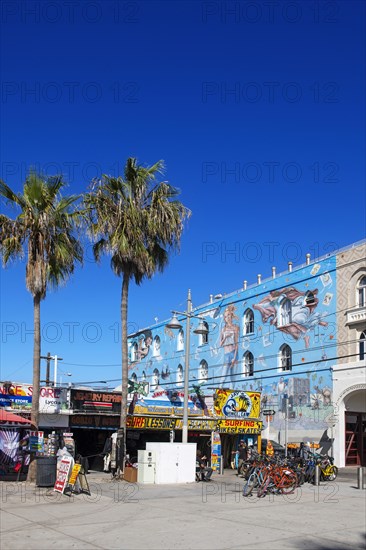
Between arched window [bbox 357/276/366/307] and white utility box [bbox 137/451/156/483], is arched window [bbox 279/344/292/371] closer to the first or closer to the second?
arched window [bbox 357/276/366/307]

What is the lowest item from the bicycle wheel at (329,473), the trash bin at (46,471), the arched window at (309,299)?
the bicycle wheel at (329,473)

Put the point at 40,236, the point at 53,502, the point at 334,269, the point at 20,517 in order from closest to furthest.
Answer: the point at 20,517, the point at 53,502, the point at 40,236, the point at 334,269

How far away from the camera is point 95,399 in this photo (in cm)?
2684

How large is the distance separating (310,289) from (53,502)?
27764 millimetres

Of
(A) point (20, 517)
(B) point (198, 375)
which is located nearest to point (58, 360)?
(B) point (198, 375)

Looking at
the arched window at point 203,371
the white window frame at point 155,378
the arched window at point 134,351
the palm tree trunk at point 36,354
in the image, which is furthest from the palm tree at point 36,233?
the arched window at point 134,351

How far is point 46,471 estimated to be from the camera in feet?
59.5

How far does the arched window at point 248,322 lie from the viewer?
46.3 m

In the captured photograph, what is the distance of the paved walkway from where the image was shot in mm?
10875

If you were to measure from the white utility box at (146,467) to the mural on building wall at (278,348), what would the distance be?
701cm

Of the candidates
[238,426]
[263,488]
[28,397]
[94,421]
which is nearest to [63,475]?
[263,488]

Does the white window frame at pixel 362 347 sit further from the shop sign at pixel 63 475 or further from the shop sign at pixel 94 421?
the shop sign at pixel 63 475

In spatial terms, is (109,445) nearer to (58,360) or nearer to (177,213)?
(177,213)

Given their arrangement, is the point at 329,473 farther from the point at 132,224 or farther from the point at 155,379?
the point at 155,379
